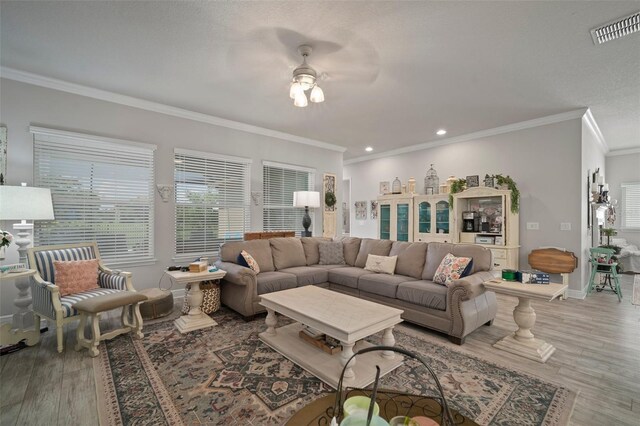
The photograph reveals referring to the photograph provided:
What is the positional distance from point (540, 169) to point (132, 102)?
6.36m

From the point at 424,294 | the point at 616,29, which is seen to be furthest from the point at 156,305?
the point at 616,29

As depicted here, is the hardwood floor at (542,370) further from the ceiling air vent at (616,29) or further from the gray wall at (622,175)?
the gray wall at (622,175)

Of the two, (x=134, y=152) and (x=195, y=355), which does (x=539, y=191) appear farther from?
(x=134, y=152)

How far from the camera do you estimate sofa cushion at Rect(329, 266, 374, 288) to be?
3.88 m

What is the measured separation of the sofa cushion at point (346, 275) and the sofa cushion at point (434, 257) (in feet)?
2.49

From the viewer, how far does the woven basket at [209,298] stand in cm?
358

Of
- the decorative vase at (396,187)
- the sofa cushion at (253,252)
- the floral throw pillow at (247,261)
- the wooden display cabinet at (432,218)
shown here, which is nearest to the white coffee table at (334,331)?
the floral throw pillow at (247,261)

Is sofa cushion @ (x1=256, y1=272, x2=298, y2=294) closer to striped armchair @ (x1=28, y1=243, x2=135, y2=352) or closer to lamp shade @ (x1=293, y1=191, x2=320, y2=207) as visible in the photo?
striped armchair @ (x1=28, y1=243, x2=135, y2=352)

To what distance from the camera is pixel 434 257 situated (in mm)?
3619

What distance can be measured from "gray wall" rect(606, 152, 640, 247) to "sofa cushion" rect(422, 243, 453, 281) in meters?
6.23

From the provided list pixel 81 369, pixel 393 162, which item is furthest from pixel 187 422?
pixel 393 162

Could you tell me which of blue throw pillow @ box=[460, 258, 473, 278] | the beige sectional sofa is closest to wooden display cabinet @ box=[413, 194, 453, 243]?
the beige sectional sofa

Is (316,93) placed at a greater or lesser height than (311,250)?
greater

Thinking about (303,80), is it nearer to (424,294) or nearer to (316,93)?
(316,93)
